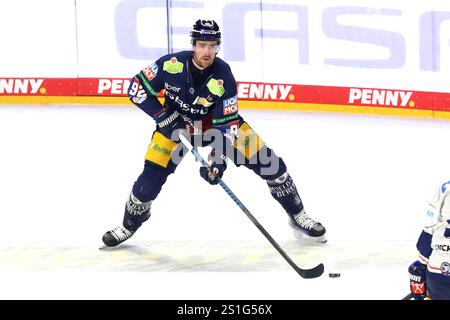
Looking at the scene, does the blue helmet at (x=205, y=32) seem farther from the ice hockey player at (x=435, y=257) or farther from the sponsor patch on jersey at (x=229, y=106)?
the ice hockey player at (x=435, y=257)

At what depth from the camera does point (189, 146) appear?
562 centimetres

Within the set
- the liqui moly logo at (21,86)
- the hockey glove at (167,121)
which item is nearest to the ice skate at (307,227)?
the hockey glove at (167,121)

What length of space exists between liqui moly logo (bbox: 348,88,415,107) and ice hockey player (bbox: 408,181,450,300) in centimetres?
408

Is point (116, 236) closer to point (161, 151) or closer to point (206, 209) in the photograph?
point (161, 151)

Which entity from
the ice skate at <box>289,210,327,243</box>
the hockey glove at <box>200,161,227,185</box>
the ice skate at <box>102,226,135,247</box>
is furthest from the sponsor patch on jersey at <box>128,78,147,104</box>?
the ice skate at <box>289,210,327,243</box>

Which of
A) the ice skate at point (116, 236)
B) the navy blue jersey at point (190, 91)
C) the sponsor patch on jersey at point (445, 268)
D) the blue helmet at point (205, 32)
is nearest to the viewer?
the sponsor patch on jersey at point (445, 268)

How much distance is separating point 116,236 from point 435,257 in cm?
239

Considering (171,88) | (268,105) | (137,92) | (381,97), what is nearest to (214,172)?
(171,88)

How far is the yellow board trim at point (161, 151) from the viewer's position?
5414mm

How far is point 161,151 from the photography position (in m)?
5.41

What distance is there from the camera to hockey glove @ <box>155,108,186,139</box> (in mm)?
5391

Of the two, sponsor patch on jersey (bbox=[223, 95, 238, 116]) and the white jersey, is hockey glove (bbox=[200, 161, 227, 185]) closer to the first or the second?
sponsor patch on jersey (bbox=[223, 95, 238, 116])

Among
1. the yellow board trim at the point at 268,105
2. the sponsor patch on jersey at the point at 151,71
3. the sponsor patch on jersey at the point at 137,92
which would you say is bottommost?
the yellow board trim at the point at 268,105
